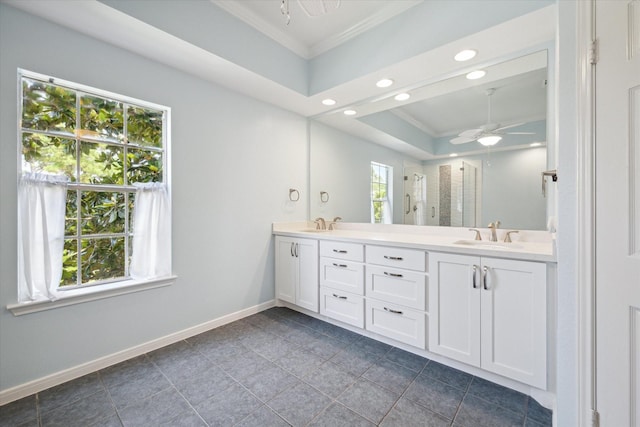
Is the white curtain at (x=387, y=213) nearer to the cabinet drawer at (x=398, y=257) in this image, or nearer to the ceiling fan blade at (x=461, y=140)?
the cabinet drawer at (x=398, y=257)

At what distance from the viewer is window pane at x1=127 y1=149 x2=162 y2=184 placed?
2219mm

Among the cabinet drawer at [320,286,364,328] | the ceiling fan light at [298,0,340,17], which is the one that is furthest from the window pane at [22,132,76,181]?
the cabinet drawer at [320,286,364,328]

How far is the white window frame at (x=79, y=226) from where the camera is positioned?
1.69 metres

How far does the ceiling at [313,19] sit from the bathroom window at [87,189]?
1.14 m

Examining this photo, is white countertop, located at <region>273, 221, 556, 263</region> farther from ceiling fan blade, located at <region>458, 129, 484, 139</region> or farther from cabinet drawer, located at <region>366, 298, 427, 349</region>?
ceiling fan blade, located at <region>458, 129, 484, 139</region>

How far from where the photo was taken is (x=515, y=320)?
163 centimetres

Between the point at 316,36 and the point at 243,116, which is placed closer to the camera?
the point at 316,36

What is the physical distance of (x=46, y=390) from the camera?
5.66 feet

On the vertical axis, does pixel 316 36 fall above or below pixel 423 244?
above

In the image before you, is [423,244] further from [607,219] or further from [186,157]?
[186,157]

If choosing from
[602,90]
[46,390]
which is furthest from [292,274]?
[602,90]

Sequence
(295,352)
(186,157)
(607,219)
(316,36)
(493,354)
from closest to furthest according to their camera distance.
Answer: (607,219)
(493,354)
(295,352)
(186,157)
(316,36)

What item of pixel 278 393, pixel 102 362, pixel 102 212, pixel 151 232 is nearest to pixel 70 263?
pixel 102 212

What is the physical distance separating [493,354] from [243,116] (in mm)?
2930
